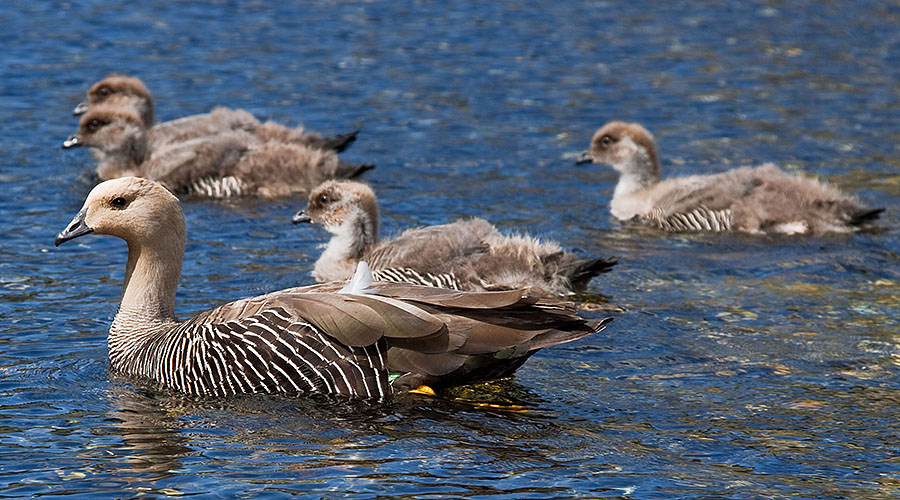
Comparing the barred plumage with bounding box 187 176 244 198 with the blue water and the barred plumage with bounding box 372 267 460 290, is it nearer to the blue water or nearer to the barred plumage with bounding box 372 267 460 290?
the blue water

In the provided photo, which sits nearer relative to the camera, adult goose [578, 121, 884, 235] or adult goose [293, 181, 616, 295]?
adult goose [293, 181, 616, 295]


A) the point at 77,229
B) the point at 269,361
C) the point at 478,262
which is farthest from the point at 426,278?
the point at 77,229

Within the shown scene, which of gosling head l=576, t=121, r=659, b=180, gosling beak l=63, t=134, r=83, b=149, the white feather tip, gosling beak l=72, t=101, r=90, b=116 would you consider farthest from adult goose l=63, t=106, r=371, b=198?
the white feather tip

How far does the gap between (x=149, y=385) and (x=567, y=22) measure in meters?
12.9

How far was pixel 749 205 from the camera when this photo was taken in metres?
11.9

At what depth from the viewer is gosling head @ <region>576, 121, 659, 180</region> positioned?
12.8 metres

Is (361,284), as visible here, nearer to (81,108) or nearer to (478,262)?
(478,262)

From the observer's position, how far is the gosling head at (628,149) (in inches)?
505

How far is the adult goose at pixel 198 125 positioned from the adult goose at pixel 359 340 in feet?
18.4

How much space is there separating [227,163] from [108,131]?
52.6 inches

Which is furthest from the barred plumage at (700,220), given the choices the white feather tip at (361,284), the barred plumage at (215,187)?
the white feather tip at (361,284)

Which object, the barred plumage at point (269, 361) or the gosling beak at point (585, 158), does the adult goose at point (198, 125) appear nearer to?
the gosling beak at point (585, 158)

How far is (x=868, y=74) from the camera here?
17.5 metres

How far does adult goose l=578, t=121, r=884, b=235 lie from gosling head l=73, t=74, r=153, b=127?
5.21m
